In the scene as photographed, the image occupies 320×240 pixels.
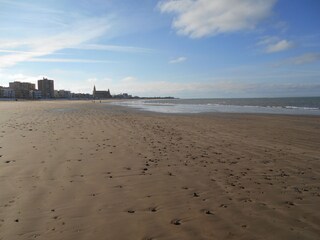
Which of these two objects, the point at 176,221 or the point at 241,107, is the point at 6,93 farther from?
the point at 176,221

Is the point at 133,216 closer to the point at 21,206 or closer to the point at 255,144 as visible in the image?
the point at 21,206

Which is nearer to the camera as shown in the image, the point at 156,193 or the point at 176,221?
the point at 176,221

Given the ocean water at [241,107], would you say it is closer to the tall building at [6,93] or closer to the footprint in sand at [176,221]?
the footprint in sand at [176,221]

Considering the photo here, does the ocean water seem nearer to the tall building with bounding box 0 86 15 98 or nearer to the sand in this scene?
the sand

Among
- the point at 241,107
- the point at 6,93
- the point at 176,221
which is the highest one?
the point at 6,93

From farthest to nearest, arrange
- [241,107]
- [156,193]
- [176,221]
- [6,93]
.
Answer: [6,93] → [241,107] → [156,193] → [176,221]

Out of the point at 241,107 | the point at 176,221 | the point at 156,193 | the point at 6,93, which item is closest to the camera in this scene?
the point at 176,221

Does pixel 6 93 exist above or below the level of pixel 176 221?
above

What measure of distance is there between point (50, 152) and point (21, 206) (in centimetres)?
403

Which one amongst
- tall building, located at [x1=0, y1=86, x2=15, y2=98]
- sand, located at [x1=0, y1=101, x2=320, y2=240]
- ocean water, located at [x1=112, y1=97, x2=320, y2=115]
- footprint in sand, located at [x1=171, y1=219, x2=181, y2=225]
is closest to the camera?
sand, located at [x1=0, y1=101, x2=320, y2=240]

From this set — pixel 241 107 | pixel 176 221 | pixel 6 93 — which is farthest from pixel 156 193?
pixel 6 93

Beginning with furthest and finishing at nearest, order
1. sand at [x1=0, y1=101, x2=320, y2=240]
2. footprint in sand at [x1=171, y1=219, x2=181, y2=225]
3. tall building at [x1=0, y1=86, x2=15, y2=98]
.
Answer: tall building at [x1=0, y1=86, x2=15, y2=98], footprint in sand at [x1=171, y1=219, x2=181, y2=225], sand at [x1=0, y1=101, x2=320, y2=240]

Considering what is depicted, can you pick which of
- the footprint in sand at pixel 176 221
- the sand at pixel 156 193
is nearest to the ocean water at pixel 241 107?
the sand at pixel 156 193

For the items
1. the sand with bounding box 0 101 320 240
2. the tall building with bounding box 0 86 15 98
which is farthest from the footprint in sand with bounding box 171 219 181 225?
the tall building with bounding box 0 86 15 98
